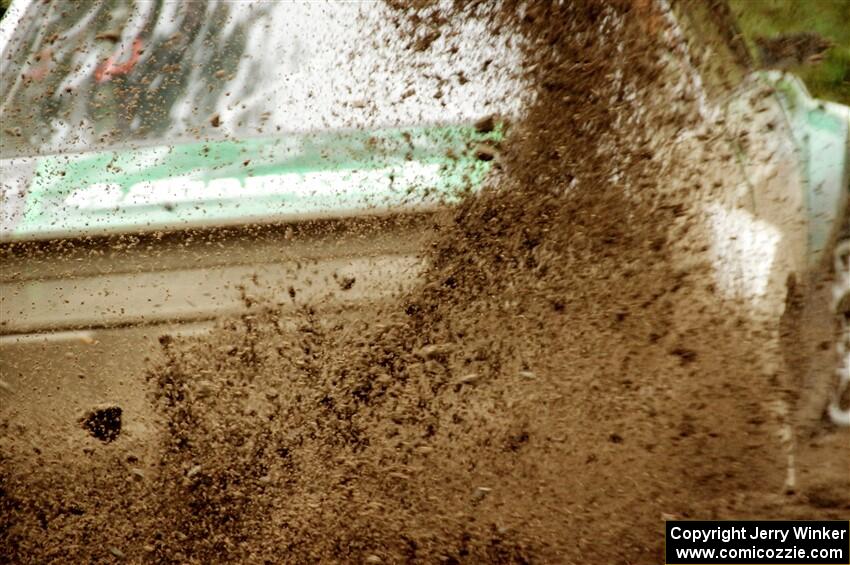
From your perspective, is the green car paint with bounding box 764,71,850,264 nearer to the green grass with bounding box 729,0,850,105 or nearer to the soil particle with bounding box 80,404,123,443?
the green grass with bounding box 729,0,850,105

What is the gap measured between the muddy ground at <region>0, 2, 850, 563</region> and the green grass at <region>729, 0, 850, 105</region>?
A: 357 mm

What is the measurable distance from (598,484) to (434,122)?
1.30 m

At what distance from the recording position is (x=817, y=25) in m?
1.99

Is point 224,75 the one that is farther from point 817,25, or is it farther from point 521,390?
point 817,25

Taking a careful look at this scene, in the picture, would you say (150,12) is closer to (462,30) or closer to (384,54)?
(384,54)

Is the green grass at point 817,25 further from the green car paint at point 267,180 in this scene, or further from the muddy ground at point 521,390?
Answer: the green car paint at point 267,180

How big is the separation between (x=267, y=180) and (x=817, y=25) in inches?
76.4

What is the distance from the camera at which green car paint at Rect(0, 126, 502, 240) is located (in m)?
1.81

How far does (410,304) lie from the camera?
1.97 meters

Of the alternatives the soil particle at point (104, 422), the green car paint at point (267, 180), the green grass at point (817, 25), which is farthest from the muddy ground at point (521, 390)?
the green grass at point (817, 25)

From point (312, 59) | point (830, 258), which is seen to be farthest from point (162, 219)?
point (830, 258)

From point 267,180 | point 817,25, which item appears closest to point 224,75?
point 267,180

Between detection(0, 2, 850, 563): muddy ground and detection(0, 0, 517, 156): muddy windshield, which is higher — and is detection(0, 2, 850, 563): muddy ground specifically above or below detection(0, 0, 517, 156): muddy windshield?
below

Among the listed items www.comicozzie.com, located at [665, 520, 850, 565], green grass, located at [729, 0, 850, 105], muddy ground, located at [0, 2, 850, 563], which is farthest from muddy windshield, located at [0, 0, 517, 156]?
www.comicozzie.com, located at [665, 520, 850, 565]
